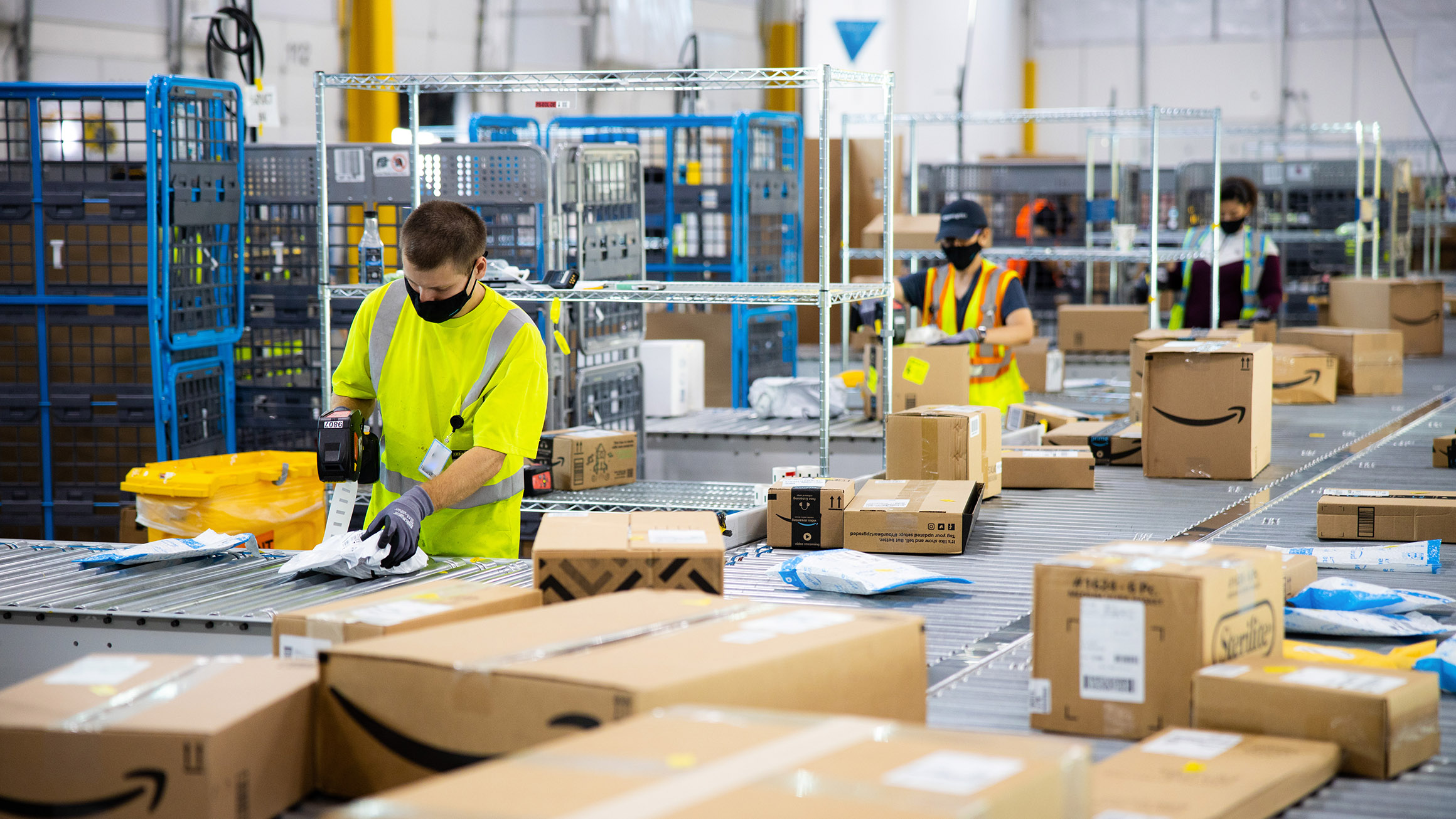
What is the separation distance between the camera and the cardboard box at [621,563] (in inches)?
115

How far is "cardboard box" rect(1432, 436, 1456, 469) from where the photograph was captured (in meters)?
6.00

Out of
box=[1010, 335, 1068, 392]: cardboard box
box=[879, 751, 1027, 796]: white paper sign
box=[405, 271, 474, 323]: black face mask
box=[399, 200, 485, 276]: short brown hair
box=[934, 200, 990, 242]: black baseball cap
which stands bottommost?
box=[879, 751, 1027, 796]: white paper sign

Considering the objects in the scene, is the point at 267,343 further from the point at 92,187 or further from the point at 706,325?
the point at 706,325

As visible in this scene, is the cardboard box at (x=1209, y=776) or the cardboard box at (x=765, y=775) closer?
the cardboard box at (x=765, y=775)

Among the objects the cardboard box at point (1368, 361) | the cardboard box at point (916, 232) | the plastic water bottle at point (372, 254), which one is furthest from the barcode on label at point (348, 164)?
the cardboard box at point (1368, 361)

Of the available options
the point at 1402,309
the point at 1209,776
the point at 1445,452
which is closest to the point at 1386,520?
the point at 1445,452

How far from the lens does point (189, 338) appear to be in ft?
22.3

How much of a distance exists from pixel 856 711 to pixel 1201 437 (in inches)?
149

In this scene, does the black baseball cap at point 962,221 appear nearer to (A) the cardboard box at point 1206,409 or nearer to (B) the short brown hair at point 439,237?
(A) the cardboard box at point 1206,409

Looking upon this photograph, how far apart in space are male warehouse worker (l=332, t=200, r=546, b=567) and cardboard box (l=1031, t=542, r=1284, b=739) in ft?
5.56

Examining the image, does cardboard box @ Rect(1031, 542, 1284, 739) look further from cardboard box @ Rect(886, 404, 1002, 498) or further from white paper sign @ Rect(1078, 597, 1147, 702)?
cardboard box @ Rect(886, 404, 1002, 498)

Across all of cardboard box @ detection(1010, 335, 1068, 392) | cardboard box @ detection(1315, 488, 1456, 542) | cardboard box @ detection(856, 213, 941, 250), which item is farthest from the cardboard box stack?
cardboard box @ detection(856, 213, 941, 250)

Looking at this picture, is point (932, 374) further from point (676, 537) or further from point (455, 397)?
point (676, 537)

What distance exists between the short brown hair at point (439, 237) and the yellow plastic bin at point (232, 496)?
2034 mm
